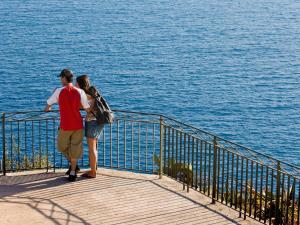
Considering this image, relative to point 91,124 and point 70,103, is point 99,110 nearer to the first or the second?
point 91,124

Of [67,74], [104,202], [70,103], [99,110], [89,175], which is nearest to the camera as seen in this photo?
[104,202]

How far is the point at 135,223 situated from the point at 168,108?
47785mm

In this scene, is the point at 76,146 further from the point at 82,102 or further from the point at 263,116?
the point at 263,116

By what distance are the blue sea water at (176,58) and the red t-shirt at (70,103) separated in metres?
36.3

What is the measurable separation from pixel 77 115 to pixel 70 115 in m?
0.10

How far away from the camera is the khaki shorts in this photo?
381 inches

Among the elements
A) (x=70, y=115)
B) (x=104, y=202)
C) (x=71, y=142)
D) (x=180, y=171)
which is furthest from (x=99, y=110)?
(x=180, y=171)

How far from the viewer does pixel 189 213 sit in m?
8.91

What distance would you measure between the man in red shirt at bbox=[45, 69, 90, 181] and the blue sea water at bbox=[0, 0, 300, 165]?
36.0 m

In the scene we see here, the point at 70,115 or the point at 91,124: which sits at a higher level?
the point at 70,115

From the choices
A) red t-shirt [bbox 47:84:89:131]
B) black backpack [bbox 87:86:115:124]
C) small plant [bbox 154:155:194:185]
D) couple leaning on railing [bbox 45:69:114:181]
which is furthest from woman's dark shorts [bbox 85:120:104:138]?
small plant [bbox 154:155:194:185]

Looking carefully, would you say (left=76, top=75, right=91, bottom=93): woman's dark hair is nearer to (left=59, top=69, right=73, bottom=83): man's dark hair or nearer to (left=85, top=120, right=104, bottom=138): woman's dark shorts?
(left=59, top=69, right=73, bottom=83): man's dark hair

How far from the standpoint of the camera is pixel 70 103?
947 cm

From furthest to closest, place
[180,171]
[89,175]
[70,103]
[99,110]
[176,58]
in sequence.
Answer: [176,58] < [180,171] < [89,175] < [99,110] < [70,103]
